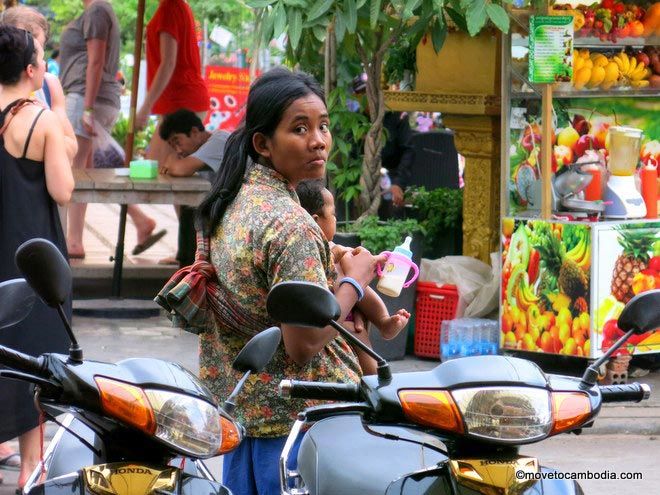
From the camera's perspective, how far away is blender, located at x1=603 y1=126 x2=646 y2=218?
7.07 metres

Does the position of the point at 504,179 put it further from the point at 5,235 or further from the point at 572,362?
the point at 5,235

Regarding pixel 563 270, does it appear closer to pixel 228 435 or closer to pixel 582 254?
pixel 582 254

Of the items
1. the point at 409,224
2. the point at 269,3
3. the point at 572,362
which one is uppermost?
the point at 269,3

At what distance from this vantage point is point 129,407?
229 centimetres

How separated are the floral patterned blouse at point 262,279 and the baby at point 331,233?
468 millimetres

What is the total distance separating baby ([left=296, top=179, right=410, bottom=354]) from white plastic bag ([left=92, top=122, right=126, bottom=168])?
22.2 ft

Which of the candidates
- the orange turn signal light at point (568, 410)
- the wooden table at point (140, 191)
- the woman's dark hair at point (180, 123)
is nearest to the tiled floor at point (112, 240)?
the woman's dark hair at point (180, 123)

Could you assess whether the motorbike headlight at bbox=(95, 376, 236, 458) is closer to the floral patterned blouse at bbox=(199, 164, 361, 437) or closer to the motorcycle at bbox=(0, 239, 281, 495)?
the motorcycle at bbox=(0, 239, 281, 495)

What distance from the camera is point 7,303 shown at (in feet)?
8.45

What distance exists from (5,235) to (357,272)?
263cm

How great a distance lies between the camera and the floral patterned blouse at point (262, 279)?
9.22 feet

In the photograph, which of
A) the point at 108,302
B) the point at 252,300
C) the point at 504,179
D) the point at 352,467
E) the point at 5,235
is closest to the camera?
the point at 352,467

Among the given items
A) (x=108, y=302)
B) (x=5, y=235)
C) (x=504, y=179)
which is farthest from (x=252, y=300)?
(x=108, y=302)

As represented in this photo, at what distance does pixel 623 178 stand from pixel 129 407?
5.34 meters
